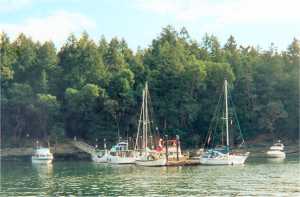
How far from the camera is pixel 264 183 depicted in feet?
208

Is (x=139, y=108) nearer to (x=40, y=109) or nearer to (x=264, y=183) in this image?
→ (x=40, y=109)

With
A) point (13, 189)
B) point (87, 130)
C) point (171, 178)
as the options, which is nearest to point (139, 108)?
Answer: point (87, 130)

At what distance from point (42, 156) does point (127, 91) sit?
18667 mm

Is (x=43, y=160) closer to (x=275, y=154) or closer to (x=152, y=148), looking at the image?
(x=152, y=148)

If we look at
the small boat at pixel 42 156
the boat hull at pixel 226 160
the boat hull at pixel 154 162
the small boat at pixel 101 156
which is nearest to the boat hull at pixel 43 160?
the small boat at pixel 42 156

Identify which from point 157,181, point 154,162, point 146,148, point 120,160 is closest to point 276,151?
point 146,148

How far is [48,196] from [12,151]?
62.4 meters

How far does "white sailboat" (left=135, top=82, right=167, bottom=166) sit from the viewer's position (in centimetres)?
9275

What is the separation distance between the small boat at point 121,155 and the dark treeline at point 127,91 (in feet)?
39.8

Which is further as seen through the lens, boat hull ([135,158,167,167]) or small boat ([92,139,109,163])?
small boat ([92,139,109,163])

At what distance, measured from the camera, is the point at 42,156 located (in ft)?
354

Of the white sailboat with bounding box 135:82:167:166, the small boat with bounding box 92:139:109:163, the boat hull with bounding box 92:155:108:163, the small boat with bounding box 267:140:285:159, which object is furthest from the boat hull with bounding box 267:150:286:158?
the boat hull with bounding box 92:155:108:163

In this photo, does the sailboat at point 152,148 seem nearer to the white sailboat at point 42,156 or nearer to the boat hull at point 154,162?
the boat hull at point 154,162

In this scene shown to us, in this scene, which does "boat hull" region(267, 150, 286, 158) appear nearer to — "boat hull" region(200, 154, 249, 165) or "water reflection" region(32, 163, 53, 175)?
"boat hull" region(200, 154, 249, 165)
